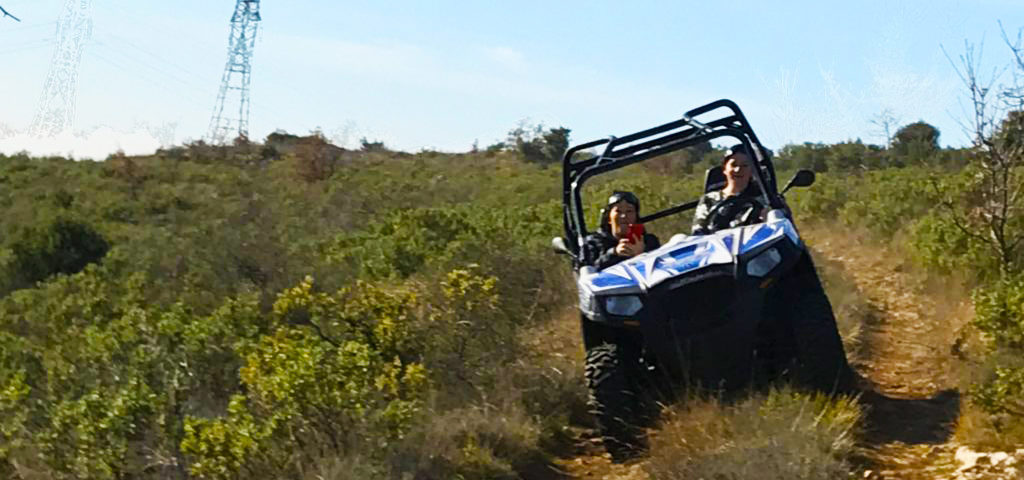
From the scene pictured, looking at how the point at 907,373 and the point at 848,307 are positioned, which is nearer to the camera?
the point at 907,373

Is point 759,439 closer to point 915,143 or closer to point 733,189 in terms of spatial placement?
point 733,189

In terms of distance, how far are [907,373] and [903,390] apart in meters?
0.50

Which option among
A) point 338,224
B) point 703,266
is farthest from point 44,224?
point 703,266

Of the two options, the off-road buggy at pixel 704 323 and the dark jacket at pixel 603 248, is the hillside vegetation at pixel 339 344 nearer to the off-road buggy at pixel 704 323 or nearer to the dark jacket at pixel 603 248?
the off-road buggy at pixel 704 323

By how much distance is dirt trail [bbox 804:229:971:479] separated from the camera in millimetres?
5848

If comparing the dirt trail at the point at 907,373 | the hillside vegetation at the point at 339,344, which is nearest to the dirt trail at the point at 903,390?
the dirt trail at the point at 907,373

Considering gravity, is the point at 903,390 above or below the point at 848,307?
below

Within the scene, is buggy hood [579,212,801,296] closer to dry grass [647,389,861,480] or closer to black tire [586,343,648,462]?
black tire [586,343,648,462]

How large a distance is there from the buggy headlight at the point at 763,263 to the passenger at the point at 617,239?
131cm

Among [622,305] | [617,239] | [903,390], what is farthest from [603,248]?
[903,390]

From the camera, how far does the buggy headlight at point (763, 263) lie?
6.16 m

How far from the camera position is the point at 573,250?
25.4 ft

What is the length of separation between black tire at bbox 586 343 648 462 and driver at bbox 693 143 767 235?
5.00ft

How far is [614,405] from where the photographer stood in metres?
6.46
